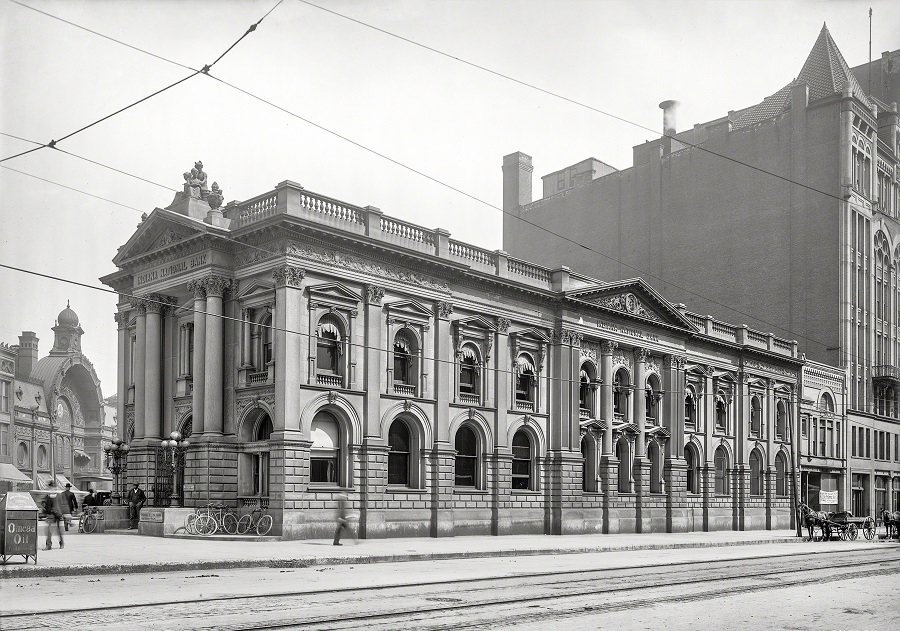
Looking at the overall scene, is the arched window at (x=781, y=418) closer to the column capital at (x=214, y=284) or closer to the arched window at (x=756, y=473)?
the arched window at (x=756, y=473)

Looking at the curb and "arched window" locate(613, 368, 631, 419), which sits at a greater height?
"arched window" locate(613, 368, 631, 419)

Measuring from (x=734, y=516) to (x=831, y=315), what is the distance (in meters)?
16.4

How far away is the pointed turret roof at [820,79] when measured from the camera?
216 feet

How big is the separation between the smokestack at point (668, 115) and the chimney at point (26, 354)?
157 feet

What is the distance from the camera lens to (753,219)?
65938mm

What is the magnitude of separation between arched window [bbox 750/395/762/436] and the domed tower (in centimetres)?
5315

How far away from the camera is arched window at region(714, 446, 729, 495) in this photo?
54312mm

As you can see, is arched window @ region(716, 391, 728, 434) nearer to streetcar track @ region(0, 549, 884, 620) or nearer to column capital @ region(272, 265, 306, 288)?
streetcar track @ region(0, 549, 884, 620)

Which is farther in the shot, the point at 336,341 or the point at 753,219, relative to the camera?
the point at 753,219

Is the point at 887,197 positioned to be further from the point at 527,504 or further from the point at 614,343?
the point at 527,504

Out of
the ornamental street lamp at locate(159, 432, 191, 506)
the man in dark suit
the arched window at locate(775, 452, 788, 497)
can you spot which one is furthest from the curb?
the arched window at locate(775, 452, 788, 497)

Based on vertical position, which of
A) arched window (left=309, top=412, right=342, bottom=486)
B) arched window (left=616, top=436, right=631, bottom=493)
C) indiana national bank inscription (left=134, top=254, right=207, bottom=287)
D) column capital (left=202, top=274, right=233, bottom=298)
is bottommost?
arched window (left=616, top=436, right=631, bottom=493)

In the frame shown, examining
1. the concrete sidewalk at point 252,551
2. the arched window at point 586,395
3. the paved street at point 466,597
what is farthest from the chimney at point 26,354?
the paved street at point 466,597

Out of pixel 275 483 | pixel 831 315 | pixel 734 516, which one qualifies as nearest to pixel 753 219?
pixel 831 315
